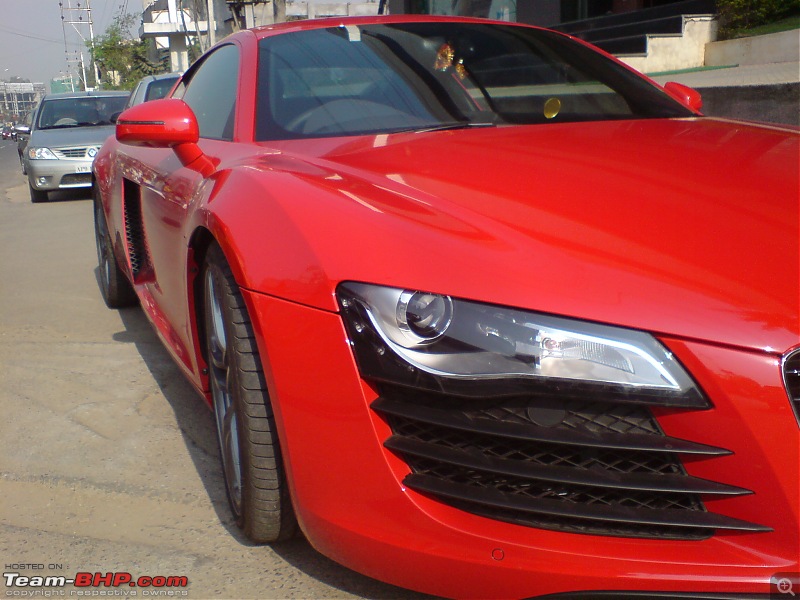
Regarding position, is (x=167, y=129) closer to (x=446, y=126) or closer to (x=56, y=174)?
(x=446, y=126)

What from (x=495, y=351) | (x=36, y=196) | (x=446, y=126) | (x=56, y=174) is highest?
(x=446, y=126)

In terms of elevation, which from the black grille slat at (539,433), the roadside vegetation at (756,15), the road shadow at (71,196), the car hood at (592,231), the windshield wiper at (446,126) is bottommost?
the road shadow at (71,196)

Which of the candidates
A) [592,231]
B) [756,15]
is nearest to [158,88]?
[756,15]

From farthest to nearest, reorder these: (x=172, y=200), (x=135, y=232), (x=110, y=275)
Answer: (x=110, y=275) < (x=135, y=232) < (x=172, y=200)

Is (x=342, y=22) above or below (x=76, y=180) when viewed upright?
above

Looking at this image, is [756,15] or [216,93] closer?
[216,93]

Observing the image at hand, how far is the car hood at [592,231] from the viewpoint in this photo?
1497mm

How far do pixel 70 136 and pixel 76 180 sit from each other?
83cm

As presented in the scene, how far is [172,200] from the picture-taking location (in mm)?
2811

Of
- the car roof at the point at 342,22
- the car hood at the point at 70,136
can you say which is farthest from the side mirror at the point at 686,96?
the car hood at the point at 70,136

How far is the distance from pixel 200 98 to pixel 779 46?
8.36 m

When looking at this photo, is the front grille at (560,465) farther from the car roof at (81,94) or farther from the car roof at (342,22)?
the car roof at (81,94)

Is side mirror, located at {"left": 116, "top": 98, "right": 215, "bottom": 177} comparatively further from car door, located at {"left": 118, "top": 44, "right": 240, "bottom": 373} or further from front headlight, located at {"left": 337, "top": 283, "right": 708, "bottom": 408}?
front headlight, located at {"left": 337, "top": 283, "right": 708, "bottom": 408}

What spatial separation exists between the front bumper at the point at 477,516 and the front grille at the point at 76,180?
1078 cm
